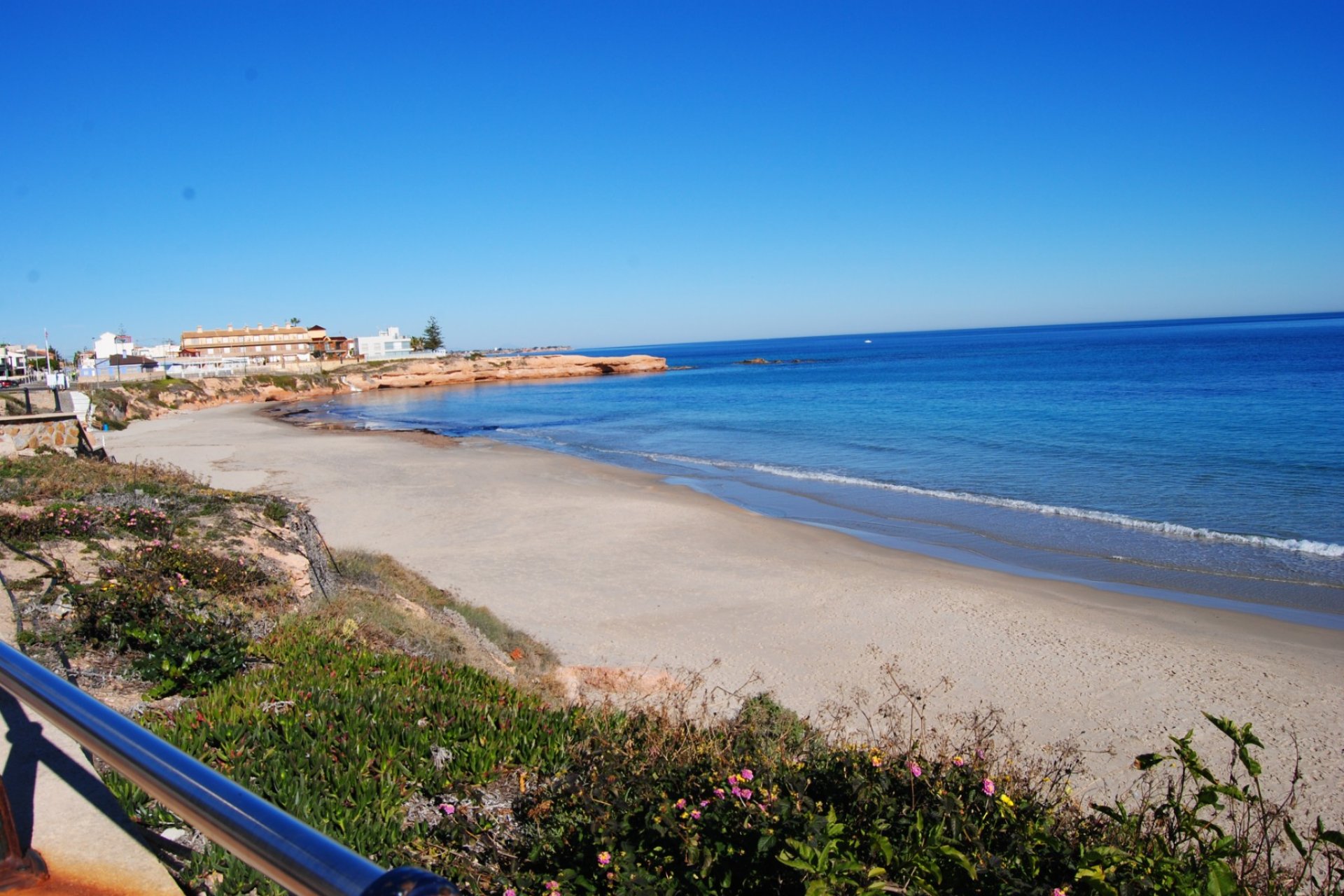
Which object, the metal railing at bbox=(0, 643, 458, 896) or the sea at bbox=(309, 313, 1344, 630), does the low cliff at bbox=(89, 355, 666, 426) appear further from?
the metal railing at bbox=(0, 643, 458, 896)

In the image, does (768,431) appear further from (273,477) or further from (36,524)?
(36,524)

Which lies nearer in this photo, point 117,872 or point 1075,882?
point 117,872

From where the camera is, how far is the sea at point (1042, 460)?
47.3 ft

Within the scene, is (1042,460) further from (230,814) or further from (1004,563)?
(230,814)

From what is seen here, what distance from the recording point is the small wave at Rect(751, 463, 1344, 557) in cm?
1447

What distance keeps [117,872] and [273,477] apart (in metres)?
23.8

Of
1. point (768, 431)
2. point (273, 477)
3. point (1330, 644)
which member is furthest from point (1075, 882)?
point (768, 431)

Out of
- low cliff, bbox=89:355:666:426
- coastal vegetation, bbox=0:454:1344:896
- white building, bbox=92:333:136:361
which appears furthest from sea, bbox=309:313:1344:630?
white building, bbox=92:333:136:361

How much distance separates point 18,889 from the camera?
7.75 ft

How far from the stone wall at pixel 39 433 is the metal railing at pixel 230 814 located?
17727mm

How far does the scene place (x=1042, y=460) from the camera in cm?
2541

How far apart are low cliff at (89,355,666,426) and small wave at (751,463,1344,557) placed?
35.8 meters

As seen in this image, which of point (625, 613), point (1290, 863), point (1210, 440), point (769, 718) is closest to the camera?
point (1290, 863)

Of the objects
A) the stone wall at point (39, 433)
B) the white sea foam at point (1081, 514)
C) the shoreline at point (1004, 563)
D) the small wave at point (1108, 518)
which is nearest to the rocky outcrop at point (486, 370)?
the white sea foam at point (1081, 514)
